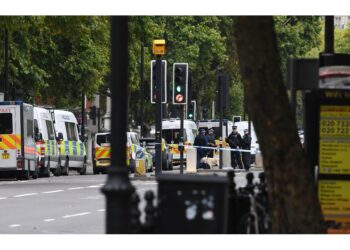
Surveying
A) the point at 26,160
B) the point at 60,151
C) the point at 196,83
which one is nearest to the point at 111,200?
the point at 26,160

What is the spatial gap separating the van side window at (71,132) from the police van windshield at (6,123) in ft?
28.8

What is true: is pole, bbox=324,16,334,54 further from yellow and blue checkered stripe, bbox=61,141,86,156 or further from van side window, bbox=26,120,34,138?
yellow and blue checkered stripe, bbox=61,141,86,156

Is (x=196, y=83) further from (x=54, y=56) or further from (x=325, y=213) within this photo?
(x=325, y=213)

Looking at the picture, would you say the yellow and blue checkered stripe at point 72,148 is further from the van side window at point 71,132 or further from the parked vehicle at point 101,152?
the parked vehicle at point 101,152

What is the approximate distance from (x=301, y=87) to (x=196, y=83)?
67104mm

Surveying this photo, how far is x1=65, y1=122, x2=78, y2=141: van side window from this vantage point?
166ft

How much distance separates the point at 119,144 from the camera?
1108 centimetres

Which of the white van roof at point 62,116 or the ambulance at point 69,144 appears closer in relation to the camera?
the ambulance at point 69,144

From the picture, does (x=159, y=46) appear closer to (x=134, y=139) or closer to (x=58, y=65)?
(x=134, y=139)

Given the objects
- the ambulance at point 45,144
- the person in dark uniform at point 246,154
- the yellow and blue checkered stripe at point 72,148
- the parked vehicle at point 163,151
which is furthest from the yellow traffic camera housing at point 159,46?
the parked vehicle at point 163,151

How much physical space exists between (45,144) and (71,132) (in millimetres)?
5748

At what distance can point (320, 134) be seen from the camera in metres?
14.7

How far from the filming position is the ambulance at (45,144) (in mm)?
44156

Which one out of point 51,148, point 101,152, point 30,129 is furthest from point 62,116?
point 30,129
